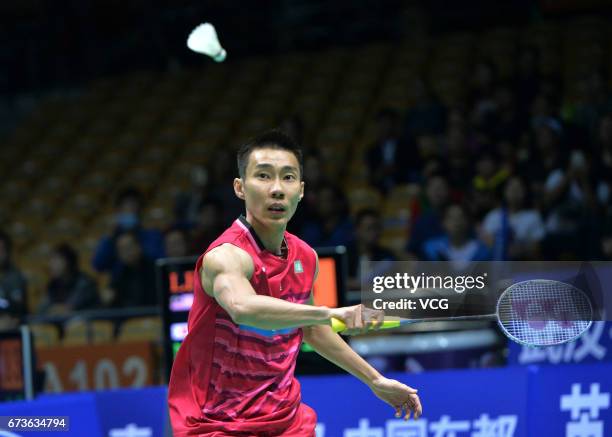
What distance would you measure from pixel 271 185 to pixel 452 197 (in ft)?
14.7

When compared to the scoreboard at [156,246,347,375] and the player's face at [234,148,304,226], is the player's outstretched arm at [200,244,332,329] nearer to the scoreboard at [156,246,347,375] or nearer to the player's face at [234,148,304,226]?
the player's face at [234,148,304,226]

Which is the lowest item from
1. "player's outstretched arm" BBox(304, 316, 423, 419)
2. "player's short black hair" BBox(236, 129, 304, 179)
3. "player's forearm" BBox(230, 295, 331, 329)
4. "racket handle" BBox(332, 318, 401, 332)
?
"player's outstretched arm" BBox(304, 316, 423, 419)

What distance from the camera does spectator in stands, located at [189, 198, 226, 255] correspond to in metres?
7.86

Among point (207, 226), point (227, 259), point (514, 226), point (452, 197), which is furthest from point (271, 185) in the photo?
point (452, 197)

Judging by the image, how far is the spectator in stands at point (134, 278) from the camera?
8414 mm

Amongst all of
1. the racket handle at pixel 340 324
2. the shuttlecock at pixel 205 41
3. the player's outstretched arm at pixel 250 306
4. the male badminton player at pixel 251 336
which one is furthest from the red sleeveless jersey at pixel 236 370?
the shuttlecock at pixel 205 41

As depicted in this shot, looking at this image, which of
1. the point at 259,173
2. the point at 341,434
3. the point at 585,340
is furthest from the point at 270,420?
the point at 585,340

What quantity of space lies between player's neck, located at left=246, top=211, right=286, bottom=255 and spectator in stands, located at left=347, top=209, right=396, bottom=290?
11.7 feet

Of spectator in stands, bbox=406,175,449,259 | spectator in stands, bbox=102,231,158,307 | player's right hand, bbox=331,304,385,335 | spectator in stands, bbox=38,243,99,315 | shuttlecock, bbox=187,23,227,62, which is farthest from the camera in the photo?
spectator in stands, bbox=38,243,99,315

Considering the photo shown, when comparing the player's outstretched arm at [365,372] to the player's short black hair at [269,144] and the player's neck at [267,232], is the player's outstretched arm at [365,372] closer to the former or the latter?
the player's neck at [267,232]

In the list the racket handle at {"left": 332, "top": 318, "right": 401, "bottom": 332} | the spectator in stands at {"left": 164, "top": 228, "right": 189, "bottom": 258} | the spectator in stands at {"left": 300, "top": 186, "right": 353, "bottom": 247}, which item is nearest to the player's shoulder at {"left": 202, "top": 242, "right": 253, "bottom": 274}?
the racket handle at {"left": 332, "top": 318, "right": 401, "bottom": 332}

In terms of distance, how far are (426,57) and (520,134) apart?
351 cm

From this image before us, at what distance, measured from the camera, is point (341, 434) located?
5336 millimetres

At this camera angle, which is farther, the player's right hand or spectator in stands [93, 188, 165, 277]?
spectator in stands [93, 188, 165, 277]
